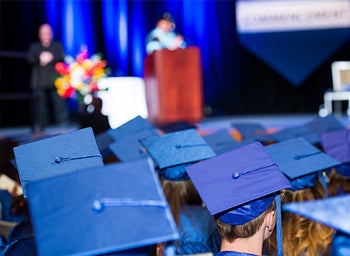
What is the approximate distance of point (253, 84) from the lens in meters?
10.7

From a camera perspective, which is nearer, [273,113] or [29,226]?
[29,226]

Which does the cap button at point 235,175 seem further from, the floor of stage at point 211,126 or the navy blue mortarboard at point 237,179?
the floor of stage at point 211,126

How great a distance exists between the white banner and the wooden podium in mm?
2305

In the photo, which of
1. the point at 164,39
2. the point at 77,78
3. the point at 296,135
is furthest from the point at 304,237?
the point at 164,39

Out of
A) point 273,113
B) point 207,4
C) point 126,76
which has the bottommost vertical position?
point 273,113

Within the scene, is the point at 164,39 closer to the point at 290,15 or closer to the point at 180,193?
the point at 290,15

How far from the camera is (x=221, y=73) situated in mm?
10602

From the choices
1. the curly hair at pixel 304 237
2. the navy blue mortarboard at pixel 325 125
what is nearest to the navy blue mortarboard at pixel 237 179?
the curly hair at pixel 304 237

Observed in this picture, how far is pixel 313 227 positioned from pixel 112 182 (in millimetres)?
1042

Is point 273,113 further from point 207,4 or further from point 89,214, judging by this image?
point 89,214

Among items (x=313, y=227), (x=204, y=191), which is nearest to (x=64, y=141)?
(x=204, y=191)

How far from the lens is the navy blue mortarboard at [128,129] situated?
146 inches

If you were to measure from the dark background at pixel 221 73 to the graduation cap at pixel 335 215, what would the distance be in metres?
8.22

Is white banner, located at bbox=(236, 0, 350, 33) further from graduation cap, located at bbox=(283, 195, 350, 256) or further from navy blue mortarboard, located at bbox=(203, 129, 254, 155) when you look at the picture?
graduation cap, located at bbox=(283, 195, 350, 256)
